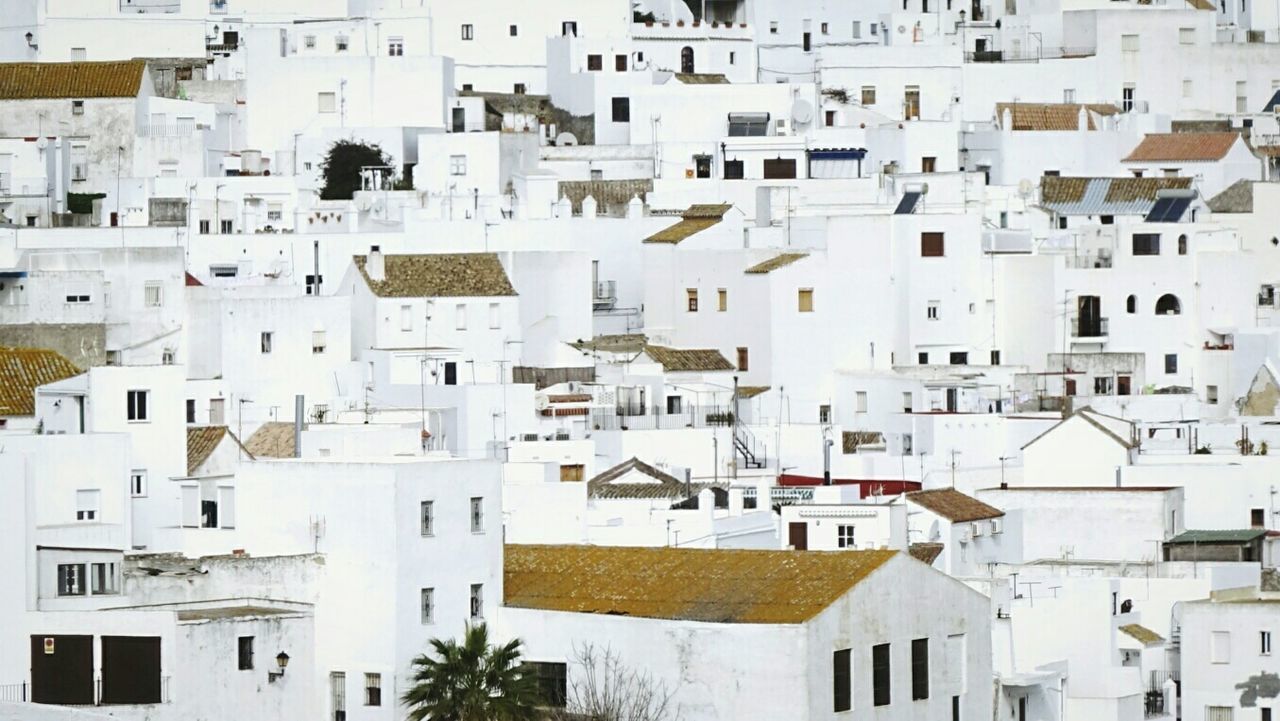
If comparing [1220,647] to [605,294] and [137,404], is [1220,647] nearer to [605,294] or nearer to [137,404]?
[137,404]

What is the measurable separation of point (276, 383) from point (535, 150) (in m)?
13.7

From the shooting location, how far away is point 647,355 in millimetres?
59000

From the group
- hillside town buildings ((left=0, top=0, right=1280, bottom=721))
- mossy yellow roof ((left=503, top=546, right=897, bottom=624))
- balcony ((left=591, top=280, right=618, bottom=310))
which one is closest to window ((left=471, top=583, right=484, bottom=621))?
hillside town buildings ((left=0, top=0, right=1280, bottom=721))

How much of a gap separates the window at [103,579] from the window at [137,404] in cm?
778

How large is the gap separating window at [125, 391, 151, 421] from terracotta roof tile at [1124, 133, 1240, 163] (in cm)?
2875

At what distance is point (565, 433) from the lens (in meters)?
55.1

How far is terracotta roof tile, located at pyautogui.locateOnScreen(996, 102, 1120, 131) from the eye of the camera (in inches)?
2822

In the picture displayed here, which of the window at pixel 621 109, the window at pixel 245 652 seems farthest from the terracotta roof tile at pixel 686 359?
the window at pixel 245 652

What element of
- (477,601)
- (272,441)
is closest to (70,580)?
(477,601)

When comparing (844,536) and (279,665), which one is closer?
(279,665)

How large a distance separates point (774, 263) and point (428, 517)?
22.9 metres

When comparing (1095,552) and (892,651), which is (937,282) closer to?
(1095,552)

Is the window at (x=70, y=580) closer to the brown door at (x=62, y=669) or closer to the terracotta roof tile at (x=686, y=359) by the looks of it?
the brown door at (x=62, y=669)

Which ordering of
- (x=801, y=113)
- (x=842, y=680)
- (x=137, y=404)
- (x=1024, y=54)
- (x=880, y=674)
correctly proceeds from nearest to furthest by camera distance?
(x=842, y=680) < (x=880, y=674) < (x=137, y=404) < (x=801, y=113) < (x=1024, y=54)
